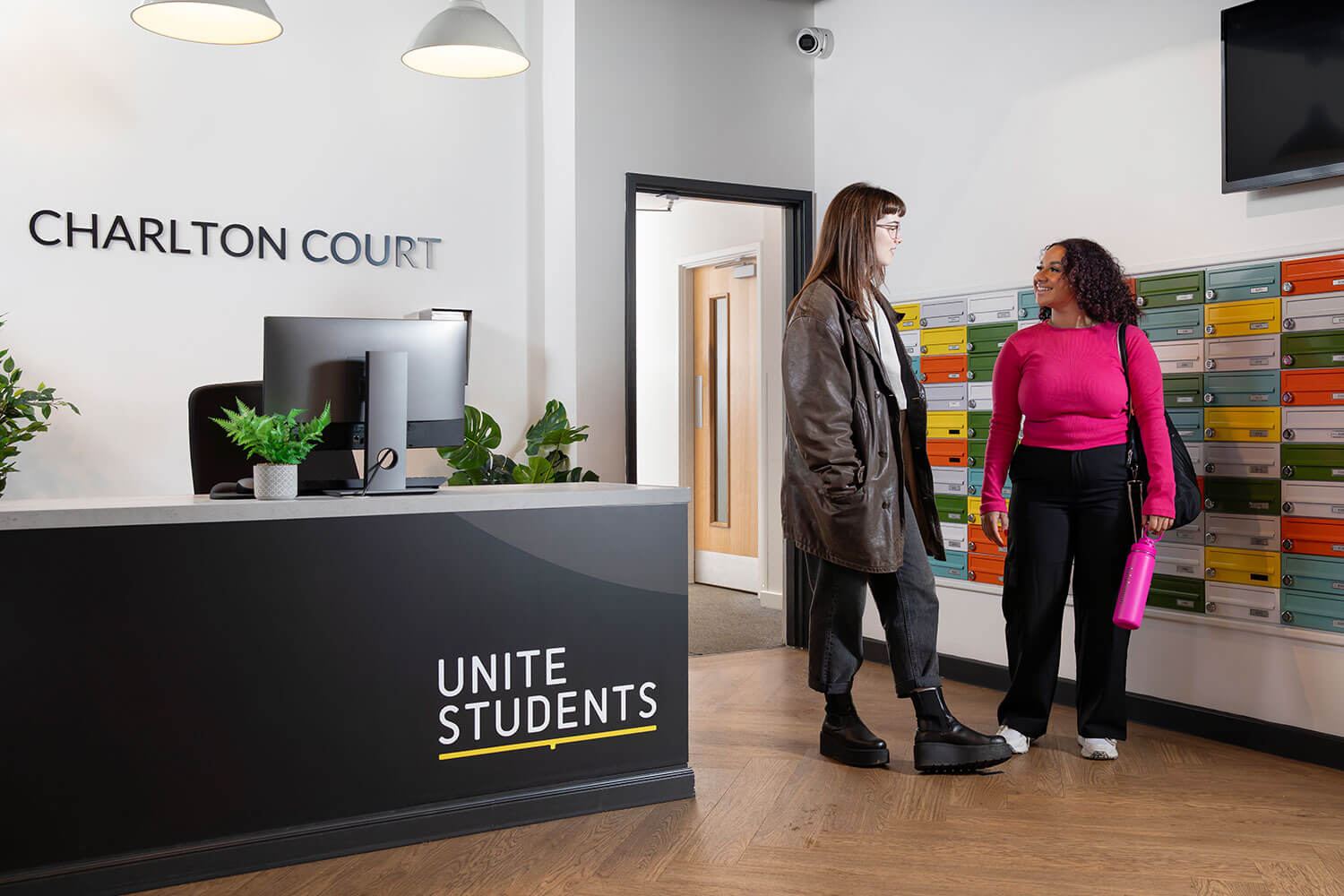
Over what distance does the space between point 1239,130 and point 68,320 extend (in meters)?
4.23

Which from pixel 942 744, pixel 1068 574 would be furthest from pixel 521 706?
pixel 1068 574

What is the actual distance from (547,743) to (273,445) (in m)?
1.04

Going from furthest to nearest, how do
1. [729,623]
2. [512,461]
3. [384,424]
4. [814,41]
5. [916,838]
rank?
[729,623]
[814,41]
[512,461]
[384,424]
[916,838]

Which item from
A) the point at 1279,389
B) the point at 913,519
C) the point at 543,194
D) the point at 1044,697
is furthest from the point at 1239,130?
the point at 543,194

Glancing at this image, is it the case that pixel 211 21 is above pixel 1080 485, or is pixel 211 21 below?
above

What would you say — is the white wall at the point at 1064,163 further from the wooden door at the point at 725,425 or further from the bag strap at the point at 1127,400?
the wooden door at the point at 725,425

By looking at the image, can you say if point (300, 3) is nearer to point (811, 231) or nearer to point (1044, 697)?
point (811, 231)

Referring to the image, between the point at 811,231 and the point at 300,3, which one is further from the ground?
the point at 300,3

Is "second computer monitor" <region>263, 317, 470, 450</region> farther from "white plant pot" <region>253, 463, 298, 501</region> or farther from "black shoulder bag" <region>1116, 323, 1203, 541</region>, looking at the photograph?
"black shoulder bag" <region>1116, 323, 1203, 541</region>

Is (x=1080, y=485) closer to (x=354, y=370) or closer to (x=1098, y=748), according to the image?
(x=1098, y=748)

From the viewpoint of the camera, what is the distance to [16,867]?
2383mm

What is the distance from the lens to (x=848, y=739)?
342 cm

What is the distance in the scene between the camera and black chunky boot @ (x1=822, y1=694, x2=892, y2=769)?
339 centimetres

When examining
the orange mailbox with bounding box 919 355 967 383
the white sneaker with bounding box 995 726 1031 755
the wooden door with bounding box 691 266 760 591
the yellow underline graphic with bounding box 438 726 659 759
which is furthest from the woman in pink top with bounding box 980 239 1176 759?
the wooden door with bounding box 691 266 760 591
